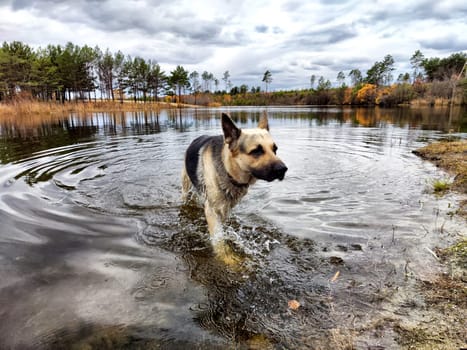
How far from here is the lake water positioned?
8.36 ft

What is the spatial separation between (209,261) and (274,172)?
1665 mm

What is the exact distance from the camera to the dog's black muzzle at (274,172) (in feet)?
11.2

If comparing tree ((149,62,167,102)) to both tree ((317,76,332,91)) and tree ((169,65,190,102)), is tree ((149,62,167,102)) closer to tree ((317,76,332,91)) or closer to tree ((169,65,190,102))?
tree ((169,65,190,102))

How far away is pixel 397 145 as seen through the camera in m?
12.2

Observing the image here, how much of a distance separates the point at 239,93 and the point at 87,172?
144960 millimetres

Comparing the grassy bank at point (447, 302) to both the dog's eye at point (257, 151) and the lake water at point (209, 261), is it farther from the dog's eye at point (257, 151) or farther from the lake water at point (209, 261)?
the dog's eye at point (257, 151)

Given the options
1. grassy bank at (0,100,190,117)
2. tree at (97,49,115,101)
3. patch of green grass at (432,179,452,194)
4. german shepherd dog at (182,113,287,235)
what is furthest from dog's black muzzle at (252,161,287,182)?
tree at (97,49,115,101)

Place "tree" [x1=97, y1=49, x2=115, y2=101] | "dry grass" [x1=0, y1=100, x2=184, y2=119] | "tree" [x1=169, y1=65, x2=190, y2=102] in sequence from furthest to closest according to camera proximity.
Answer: "tree" [x1=169, y1=65, x2=190, y2=102], "tree" [x1=97, y1=49, x2=115, y2=101], "dry grass" [x1=0, y1=100, x2=184, y2=119]

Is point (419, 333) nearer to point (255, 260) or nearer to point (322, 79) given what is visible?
point (255, 260)

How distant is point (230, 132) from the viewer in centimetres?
390

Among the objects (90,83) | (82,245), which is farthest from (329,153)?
(90,83)

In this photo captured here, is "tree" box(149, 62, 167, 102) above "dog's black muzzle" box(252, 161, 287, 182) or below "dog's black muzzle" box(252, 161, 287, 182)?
above

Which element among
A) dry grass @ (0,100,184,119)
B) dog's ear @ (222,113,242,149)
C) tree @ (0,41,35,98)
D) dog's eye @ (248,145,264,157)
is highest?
tree @ (0,41,35,98)

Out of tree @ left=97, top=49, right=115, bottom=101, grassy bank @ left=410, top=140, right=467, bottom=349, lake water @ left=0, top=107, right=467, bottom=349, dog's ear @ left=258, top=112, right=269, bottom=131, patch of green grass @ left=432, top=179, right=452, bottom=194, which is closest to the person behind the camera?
grassy bank @ left=410, top=140, right=467, bottom=349
